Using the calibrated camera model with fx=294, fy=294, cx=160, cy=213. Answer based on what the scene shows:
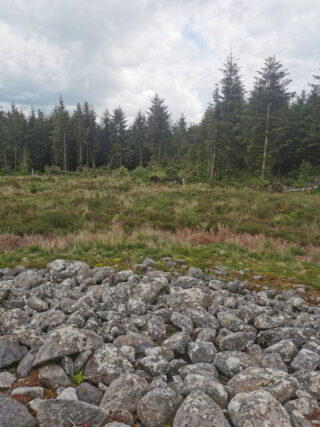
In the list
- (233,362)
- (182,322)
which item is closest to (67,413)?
(233,362)

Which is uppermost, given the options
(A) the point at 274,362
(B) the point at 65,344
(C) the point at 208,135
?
(C) the point at 208,135

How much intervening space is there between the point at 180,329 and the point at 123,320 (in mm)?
732

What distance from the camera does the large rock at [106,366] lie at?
2740 mm

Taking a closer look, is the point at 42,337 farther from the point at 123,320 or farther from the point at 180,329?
the point at 180,329

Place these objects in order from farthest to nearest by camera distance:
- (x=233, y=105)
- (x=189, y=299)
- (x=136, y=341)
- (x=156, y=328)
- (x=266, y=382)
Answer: (x=233, y=105)
(x=189, y=299)
(x=156, y=328)
(x=136, y=341)
(x=266, y=382)

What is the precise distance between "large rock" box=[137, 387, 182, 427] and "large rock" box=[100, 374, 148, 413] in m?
0.10

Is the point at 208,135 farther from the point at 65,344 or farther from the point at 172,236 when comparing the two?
Result: the point at 65,344

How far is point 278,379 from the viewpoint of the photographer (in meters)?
2.59

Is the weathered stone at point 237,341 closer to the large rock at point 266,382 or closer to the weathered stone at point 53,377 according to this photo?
the large rock at point 266,382

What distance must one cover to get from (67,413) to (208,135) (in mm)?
37160

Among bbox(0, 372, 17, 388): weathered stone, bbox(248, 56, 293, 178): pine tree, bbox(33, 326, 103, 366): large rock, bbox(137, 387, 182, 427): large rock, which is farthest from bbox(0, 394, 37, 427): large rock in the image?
bbox(248, 56, 293, 178): pine tree

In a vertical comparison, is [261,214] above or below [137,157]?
below

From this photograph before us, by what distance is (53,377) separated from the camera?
268 cm

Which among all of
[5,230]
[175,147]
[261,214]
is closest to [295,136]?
[175,147]
